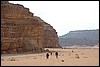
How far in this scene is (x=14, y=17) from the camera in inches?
1944

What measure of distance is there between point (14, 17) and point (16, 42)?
5.03 metres

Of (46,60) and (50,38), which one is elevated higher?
(46,60)

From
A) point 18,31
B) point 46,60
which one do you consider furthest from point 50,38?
point 46,60

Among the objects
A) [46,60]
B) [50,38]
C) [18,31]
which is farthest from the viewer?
[50,38]

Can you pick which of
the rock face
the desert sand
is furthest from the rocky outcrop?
the desert sand

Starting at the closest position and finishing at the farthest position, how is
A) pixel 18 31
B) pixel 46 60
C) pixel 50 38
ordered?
pixel 46 60
pixel 18 31
pixel 50 38

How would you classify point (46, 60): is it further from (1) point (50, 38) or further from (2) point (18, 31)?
(1) point (50, 38)

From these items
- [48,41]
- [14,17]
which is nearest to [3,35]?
[14,17]

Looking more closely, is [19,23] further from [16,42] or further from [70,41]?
[70,41]

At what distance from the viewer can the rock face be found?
45844 millimetres

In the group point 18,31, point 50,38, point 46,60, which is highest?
point 18,31

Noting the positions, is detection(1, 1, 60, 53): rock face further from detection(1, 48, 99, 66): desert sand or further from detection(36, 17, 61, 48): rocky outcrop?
detection(36, 17, 61, 48): rocky outcrop

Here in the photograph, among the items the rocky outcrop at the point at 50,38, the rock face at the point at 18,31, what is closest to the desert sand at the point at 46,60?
the rock face at the point at 18,31

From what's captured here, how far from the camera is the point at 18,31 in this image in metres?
48.4
